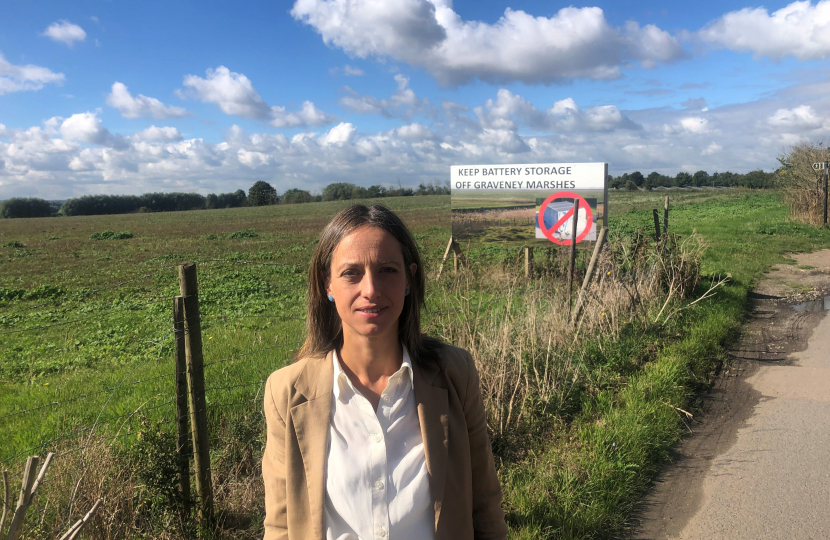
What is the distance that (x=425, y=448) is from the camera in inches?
66.9

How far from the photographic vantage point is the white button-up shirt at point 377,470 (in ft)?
5.56

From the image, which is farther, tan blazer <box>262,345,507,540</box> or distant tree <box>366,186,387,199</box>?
distant tree <box>366,186,387,199</box>

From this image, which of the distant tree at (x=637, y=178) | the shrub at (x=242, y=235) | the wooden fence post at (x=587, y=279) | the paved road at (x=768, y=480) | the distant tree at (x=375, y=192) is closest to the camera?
the paved road at (x=768, y=480)

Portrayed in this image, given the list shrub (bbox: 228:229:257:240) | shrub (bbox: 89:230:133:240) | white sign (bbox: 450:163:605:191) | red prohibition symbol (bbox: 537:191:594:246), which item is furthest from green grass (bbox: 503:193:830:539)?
shrub (bbox: 89:230:133:240)

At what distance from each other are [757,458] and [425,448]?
370 centimetres

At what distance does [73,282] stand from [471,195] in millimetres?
11782

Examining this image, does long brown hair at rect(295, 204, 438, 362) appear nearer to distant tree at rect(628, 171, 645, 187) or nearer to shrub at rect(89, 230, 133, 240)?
shrub at rect(89, 230, 133, 240)

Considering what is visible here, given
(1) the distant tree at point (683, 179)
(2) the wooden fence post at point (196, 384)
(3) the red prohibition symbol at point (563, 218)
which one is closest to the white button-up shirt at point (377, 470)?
(2) the wooden fence post at point (196, 384)

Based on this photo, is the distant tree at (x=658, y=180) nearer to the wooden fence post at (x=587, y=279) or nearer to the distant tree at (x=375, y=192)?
the distant tree at (x=375, y=192)

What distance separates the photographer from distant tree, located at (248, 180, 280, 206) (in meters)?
84.6

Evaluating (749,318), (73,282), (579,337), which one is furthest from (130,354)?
(73,282)

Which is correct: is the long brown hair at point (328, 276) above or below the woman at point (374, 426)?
above

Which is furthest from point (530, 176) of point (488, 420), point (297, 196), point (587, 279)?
point (297, 196)

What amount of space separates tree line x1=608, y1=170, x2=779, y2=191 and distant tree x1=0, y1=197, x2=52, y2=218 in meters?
82.4
